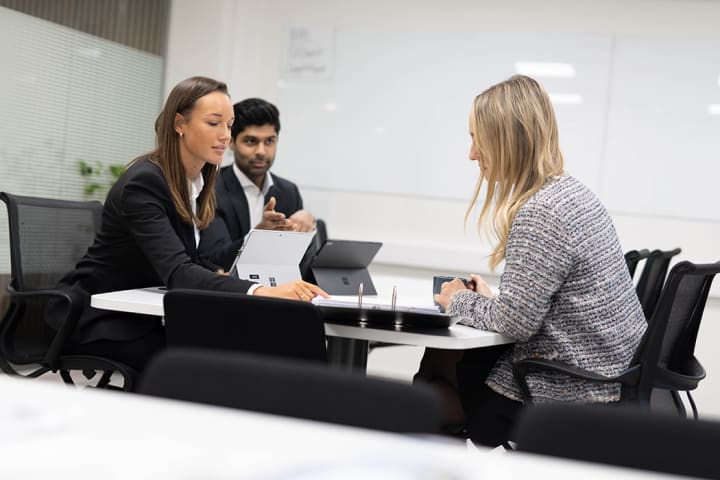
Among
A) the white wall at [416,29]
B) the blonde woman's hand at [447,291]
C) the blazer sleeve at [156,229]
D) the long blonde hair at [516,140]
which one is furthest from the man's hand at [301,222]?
the white wall at [416,29]

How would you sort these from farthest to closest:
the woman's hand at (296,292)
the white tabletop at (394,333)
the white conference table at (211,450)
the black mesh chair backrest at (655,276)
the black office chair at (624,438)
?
1. the black mesh chair backrest at (655,276)
2. the woman's hand at (296,292)
3. the white tabletop at (394,333)
4. the black office chair at (624,438)
5. the white conference table at (211,450)

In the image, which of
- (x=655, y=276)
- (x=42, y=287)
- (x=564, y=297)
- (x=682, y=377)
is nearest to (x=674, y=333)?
(x=682, y=377)

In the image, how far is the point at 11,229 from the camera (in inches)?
117

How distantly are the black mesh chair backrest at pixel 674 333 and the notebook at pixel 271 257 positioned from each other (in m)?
1.06

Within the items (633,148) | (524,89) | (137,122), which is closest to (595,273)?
(524,89)

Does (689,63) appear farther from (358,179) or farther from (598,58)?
(358,179)

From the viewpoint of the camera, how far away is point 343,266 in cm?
302

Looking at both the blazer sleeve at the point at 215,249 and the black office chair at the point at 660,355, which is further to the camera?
the blazer sleeve at the point at 215,249

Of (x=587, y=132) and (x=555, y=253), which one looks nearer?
(x=555, y=253)

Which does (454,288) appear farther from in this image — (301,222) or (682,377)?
(301,222)

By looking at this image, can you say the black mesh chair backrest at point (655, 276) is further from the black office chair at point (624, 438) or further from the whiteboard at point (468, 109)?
the black office chair at point (624, 438)

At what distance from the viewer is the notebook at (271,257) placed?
261 centimetres

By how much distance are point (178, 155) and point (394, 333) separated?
1201mm

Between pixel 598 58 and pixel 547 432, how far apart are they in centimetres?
→ 505
